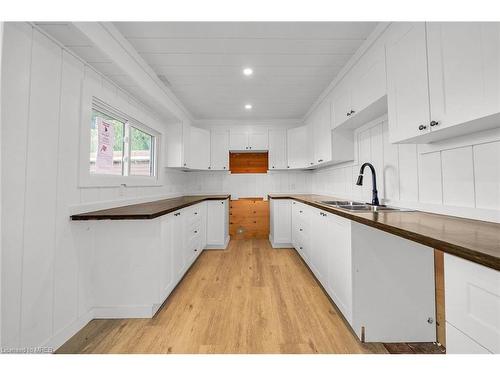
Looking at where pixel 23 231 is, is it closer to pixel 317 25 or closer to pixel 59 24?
pixel 59 24

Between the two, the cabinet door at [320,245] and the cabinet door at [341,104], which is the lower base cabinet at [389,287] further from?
the cabinet door at [341,104]

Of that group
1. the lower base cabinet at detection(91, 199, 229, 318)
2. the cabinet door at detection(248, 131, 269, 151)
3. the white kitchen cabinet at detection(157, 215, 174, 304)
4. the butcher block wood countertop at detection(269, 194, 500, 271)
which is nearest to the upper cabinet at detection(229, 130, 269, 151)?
the cabinet door at detection(248, 131, 269, 151)

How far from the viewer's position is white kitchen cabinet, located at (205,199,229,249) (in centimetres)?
328

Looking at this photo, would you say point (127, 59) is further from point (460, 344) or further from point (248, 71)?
point (460, 344)

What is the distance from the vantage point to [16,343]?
1089mm

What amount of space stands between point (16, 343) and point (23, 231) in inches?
24.4

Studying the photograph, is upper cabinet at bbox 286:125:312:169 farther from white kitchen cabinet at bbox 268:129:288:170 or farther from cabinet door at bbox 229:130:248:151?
cabinet door at bbox 229:130:248:151

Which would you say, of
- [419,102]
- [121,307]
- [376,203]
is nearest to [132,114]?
[121,307]

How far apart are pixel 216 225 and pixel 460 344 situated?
9.64ft

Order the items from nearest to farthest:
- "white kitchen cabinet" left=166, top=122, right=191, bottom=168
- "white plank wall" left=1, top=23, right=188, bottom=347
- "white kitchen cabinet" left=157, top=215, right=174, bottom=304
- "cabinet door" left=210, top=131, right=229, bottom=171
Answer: "white plank wall" left=1, top=23, right=188, bottom=347
"white kitchen cabinet" left=157, top=215, right=174, bottom=304
"white kitchen cabinet" left=166, top=122, right=191, bottom=168
"cabinet door" left=210, top=131, right=229, bottom=171

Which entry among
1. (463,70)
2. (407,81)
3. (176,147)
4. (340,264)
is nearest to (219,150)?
(176,147)

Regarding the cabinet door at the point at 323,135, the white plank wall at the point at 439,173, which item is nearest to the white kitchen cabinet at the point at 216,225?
the cabinet door at the point at 323,135

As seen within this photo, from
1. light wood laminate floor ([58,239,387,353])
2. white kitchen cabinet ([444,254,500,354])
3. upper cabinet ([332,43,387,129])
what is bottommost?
light wood laminate floor ([58,239,387,353])

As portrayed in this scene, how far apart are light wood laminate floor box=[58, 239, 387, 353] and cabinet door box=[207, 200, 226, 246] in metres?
0.96
